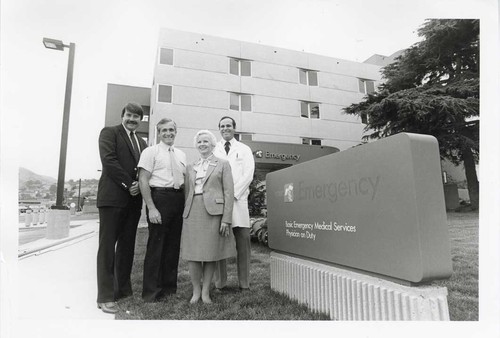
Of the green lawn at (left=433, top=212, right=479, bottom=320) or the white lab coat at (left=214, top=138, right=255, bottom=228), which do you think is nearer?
the green lawn at (left=433, top=212, right=479, bottom=320)

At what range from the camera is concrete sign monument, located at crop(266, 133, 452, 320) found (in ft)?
3.58

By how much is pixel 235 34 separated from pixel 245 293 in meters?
1.65

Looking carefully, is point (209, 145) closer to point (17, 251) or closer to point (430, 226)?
point (17, 251)

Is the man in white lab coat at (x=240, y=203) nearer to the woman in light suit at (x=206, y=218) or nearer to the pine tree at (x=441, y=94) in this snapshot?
the woman in light suit at (x=206, y=218)

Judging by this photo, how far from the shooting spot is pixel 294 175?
186 centimetres

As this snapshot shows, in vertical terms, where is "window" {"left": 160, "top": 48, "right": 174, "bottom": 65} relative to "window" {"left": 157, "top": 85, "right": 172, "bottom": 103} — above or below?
above

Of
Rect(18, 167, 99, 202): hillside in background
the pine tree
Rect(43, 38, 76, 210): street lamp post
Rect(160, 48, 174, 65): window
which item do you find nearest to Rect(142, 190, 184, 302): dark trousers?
Rect(18, 167, 99, 202): hillside in background

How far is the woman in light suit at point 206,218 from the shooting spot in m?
1.77

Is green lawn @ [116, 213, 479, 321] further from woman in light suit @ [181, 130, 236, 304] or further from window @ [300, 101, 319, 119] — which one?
window @ [300, 101, 319, 119]

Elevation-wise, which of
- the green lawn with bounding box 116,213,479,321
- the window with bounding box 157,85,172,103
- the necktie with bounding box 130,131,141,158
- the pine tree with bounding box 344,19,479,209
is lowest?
the green lawn with bounding box 116,213,479,321

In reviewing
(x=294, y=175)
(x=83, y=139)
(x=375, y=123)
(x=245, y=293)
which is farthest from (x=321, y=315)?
(x=375, y=123)

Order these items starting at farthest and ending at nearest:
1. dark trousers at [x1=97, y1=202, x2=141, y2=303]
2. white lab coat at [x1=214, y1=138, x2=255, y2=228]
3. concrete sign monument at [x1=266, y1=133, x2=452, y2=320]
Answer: white lab coat at [x1=214, y1=138, x2=255, y2=228] → dark trousers at [x1=97, y1=202, x2=141, y2=303] → concrete sign monument at [x1=266, y1=133, x2=452, y2=320]

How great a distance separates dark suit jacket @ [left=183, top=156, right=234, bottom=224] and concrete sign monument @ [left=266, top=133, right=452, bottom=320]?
0.40m

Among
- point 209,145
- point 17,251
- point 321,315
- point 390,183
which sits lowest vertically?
point 321,315
